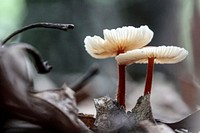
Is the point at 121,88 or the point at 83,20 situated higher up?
the point at 83,20

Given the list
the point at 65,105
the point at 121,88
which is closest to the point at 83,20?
the point at 121,88

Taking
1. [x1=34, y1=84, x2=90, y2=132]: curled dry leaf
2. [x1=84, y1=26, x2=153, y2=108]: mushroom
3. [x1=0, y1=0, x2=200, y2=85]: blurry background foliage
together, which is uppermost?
[x1=0, y1=0, x2=200, y2=85]: blurry background foliage

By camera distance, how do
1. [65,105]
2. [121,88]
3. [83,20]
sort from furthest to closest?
[83,20]
[121,88]
[65,105]

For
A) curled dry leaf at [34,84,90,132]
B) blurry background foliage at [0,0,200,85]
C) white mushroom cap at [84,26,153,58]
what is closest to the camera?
curled dry leaf at [34,84,90,132]

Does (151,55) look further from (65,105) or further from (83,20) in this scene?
(83,20)

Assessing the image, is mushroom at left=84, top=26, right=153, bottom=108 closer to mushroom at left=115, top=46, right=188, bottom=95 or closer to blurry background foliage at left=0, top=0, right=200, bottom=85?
mushroom at left=115, top=46, right=188, bottom=95

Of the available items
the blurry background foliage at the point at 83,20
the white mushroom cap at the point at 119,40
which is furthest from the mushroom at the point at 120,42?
the blurry background foliage at the point at 83,20

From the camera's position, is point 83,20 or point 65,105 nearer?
point 65,105

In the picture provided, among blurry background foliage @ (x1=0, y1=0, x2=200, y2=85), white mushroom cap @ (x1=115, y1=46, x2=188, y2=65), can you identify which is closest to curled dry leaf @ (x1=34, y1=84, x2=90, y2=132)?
white mushroom cap @ (x1=115, y1=46, x2=188, y2=65)

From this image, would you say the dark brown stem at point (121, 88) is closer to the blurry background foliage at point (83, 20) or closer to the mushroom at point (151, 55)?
the mushroom at point (151, 55)
